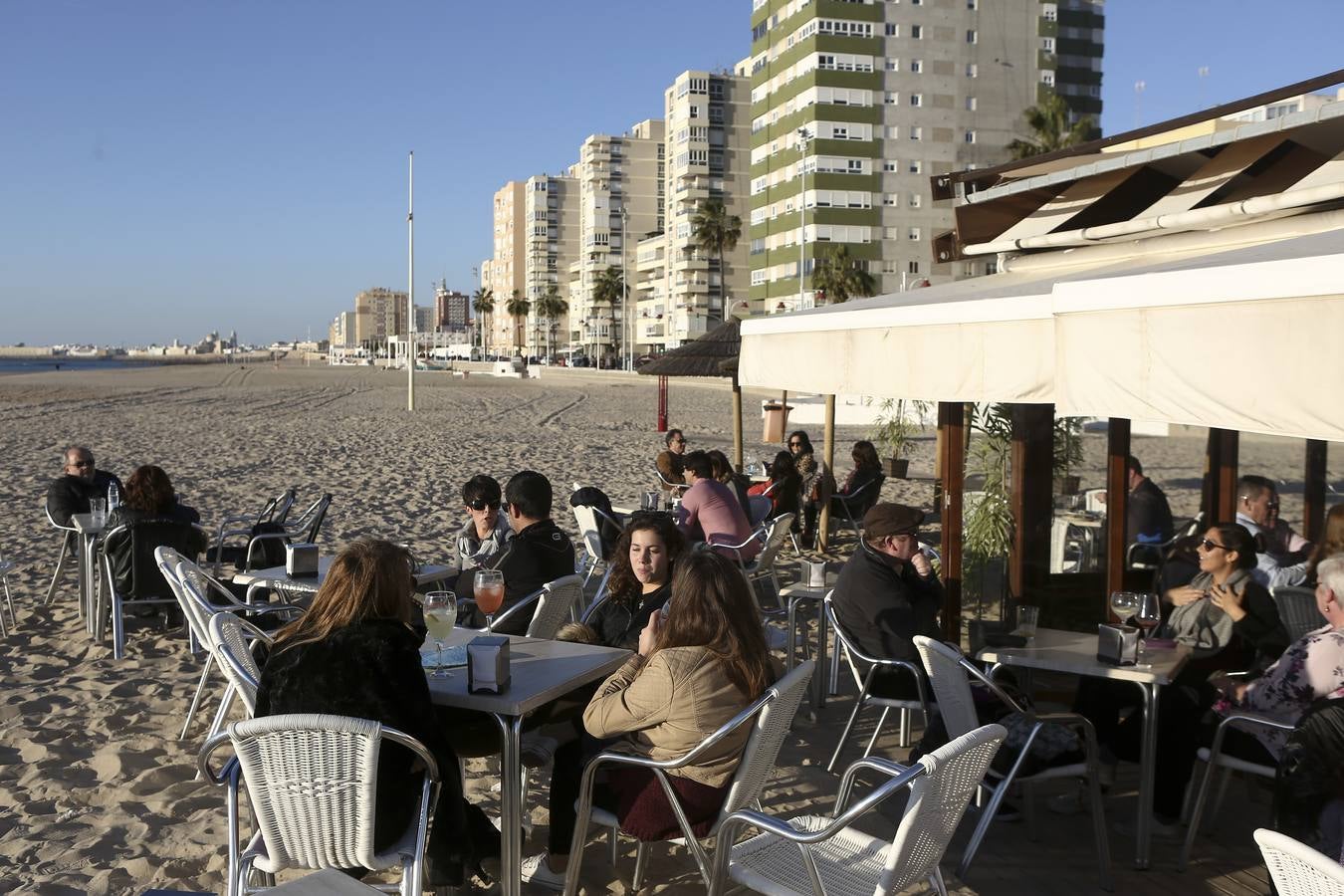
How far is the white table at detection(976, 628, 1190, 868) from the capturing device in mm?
3979

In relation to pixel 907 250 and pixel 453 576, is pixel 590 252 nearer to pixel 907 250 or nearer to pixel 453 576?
pixel 907 250

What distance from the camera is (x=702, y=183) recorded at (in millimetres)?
89438

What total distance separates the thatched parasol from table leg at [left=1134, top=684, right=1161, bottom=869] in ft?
31.0

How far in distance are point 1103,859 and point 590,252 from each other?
114064 millimetres

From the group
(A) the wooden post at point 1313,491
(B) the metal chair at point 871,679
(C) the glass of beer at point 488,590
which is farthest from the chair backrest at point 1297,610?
(C) the glass of beer at point 488,590

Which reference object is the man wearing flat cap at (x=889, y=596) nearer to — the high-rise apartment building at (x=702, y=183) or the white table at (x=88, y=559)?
the white table at (x=88, y=559)

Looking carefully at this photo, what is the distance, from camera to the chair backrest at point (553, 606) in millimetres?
4730

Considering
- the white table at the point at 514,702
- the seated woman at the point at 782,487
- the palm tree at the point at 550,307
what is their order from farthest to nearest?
the palm tree at the point at 550,307 → the seated woman at the point at 782,487 → the white table at the point at 514,702

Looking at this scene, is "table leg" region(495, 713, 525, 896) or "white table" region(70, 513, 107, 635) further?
"white table" region(70, 513, 107, 635)

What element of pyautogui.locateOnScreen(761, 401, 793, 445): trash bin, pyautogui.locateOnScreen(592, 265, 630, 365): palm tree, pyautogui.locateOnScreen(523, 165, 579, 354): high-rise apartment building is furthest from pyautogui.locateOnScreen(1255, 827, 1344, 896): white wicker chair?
pyautogui.locateOnScreen(523, 165, 579, 354): high-rise apartment building

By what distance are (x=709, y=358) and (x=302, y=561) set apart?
30.1 feet

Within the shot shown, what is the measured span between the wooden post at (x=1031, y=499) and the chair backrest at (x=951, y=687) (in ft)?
9.01

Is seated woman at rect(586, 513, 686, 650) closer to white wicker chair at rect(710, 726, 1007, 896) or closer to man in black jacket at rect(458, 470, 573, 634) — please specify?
man in black jacket at rect(458, 470, 573, 634)

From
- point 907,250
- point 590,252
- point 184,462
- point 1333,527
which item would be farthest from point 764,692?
point 590,252
